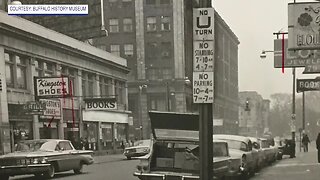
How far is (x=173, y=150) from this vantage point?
11.5 meters

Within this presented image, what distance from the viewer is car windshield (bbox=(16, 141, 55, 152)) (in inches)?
660

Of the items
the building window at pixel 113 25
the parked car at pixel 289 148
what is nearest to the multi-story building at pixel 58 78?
the building window at pixel 113 25

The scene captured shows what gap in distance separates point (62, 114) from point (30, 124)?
443 cm

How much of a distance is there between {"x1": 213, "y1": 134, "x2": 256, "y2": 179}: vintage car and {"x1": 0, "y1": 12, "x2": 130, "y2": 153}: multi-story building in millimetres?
16459

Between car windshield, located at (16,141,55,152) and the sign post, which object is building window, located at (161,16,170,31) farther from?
the sign post

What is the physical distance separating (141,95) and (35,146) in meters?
40.6

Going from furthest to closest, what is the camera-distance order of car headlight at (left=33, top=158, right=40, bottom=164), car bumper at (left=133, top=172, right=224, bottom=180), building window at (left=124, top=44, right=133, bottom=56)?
building window at (left=124, top=44, right=133, bottom=56) → car headlight at (left=33, top=158, right=40, bottom=164) → car bumper at (left=133, top=172, right=224, bottom=180)

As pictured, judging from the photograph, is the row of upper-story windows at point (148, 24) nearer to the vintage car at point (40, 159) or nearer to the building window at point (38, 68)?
the building window at point (38, 68)

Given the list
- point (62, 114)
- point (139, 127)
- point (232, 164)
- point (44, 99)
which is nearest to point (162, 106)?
point (139, 127)

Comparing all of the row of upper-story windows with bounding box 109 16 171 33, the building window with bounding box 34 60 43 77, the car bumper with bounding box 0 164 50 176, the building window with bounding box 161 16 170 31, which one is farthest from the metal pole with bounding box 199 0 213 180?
the building window with bounding box 161 16 170 31

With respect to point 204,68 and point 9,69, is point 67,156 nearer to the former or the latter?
point 204,68

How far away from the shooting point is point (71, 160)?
18.2 m

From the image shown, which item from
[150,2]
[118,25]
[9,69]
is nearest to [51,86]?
[9,69]

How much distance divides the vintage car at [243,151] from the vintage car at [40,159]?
5.75 metres
